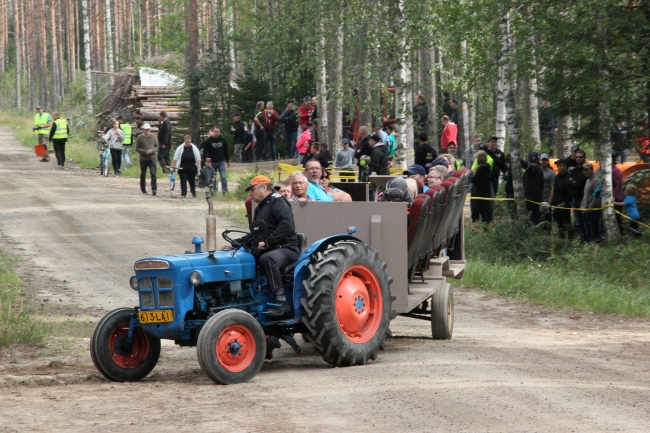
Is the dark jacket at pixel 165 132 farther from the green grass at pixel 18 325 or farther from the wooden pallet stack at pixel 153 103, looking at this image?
the green grass at pixel 18 325

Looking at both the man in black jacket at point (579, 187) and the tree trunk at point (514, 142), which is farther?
the tree trunk at point (514, 142)

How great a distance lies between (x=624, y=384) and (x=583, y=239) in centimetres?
1135

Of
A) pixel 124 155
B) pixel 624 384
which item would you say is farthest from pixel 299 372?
pixel 124 155

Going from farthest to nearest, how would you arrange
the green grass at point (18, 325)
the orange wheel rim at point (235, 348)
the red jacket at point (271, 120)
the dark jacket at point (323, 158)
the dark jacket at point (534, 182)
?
1. the red jacket at point (271, 120)
2. the dark jacket at point (323, 158)
3. the dark jacket at point (534, 182)
4. the green grass at point (18, 325)
5. the orange wheel rim at point (235, 348)

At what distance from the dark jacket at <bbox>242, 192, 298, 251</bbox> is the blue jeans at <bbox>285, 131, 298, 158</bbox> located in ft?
81.0

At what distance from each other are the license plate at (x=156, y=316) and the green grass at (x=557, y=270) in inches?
307

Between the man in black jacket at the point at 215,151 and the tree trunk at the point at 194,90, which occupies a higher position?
the tree trunk at the point at 194,90

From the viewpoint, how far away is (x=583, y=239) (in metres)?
19.2

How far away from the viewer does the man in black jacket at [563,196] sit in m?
19.5

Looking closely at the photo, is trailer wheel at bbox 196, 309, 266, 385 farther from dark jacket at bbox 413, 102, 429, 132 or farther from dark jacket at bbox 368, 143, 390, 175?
dark jacket at bbox 413, 102, 429, 132

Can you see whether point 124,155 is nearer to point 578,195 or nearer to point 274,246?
point 578,195

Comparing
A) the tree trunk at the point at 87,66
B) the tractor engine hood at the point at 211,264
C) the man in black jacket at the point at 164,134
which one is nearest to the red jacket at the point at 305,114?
the man in black jacket at the point at 164,134

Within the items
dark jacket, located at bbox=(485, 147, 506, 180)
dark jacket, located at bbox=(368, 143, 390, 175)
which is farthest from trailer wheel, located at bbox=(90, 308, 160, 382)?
dark jacket, located at bbox=(485, 147, 506, 180)

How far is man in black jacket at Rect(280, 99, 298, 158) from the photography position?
3262cm
